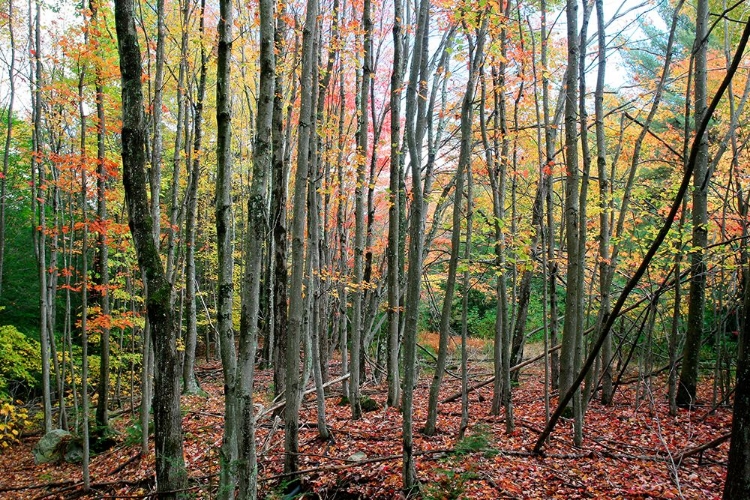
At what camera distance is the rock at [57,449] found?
31.0 ft

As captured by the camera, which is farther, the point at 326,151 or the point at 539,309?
the point at 539,309

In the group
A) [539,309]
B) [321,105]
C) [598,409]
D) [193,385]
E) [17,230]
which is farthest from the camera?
[539,309]

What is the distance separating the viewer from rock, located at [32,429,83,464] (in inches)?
372

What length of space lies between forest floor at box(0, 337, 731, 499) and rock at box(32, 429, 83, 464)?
0.56 feet

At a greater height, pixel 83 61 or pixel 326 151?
pixel 83 61

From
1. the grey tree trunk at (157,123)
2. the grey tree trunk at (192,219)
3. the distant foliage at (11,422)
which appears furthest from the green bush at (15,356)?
the grey tree trunk at (157,123)

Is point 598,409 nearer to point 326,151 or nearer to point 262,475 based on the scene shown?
point 262,475

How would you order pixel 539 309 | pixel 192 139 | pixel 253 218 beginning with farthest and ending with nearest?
1. pixel 539 309
2. pixel 192 139
3. pixel 253 218

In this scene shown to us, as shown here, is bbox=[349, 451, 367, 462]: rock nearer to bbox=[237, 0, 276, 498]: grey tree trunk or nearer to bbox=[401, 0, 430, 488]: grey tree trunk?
bbox=[401, 0, 430, 488]: grey tree trunk

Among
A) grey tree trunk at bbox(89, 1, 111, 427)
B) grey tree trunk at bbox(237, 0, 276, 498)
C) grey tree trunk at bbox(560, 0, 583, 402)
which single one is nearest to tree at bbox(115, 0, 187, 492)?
grey tree trunk at bbox(237, 0, 276, 498)

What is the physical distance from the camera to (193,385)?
11.8 meters

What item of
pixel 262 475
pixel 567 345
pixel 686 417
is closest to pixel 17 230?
pixel 262 475

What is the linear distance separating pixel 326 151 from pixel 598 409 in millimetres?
6955

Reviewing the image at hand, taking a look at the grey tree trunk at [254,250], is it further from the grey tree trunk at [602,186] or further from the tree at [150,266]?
the grey tree trunk at [602,186]
